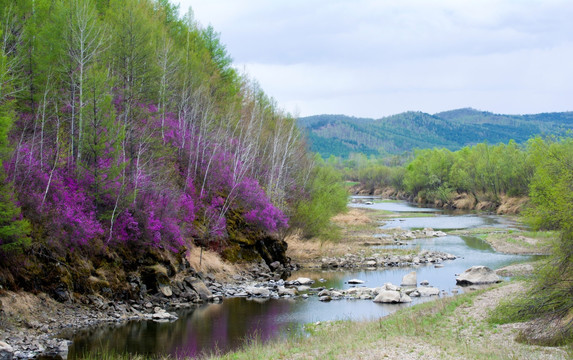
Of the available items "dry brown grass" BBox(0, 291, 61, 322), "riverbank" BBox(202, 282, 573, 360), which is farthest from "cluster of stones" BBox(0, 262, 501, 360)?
"riverbank" BBox(202, 282, 573, 360)

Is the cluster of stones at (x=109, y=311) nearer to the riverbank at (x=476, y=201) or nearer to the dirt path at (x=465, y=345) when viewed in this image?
the dirt path at (x=465, y=345)

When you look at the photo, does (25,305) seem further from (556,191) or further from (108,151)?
(556,191)

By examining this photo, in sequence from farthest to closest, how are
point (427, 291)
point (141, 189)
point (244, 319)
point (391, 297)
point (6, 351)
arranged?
point (427, 291)
point (141, 189)
point (391, 297)
point (244, 319)
point (6, 351)

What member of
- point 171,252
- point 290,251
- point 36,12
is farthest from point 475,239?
point 36,12

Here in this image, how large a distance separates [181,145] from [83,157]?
48.5ft

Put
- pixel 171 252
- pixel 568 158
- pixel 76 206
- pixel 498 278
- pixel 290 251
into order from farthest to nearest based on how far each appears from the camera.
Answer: pixel 290 251
pixel 498 278
pixel 171 252
pixel 76 206
pixel 568 158

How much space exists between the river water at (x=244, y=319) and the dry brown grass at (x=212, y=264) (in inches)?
213

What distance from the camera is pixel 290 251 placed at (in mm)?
51562

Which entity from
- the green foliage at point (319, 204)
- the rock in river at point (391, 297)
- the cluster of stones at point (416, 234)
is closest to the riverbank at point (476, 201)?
the cluster of stones at point (416, 234)

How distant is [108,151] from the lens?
29.9 m

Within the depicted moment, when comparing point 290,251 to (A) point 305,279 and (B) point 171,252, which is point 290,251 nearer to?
(A) point 305,279

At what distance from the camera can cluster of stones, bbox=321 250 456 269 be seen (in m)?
47.5

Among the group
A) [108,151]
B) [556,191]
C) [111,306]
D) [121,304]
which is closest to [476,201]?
[108,151]

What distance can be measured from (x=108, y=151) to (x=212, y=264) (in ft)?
43.7
